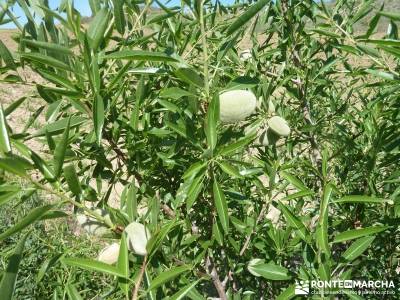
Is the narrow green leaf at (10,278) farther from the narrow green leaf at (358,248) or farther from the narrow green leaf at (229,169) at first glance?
the narrow green leaf at (358,248)

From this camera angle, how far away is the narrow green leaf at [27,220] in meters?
0.53

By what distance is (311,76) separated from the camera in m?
1.19

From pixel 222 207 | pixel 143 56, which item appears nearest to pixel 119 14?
pixel 143 56

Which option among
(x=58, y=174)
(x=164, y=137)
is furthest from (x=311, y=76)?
(x=58, y=174)

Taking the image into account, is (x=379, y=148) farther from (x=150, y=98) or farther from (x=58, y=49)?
(x=58, y=49)

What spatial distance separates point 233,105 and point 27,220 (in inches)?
16.5

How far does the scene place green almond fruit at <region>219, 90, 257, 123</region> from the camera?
80 cm

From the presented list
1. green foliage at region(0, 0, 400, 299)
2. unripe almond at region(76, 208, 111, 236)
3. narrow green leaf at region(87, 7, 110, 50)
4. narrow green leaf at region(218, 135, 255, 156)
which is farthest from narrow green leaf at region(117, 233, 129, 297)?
narrow green leaf at region(87, 7, 110, 50)

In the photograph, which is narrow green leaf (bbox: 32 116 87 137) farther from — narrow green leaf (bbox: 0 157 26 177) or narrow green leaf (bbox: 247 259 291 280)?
narrow green leaf (bbox: 247 259 291 280)

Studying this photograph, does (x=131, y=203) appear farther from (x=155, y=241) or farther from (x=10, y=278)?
(x=10, y=278)

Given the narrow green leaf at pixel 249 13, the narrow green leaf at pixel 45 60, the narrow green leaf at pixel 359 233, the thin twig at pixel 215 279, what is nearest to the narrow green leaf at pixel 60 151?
the narrow green leaf at pixel 45 60

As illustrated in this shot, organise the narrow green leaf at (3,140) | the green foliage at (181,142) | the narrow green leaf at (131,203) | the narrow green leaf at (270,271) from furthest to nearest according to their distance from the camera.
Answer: the narrow green leaf at (270,271)
the narrow green leaf at (131,203)
the green foliage at (181,142)
the narrow green leaf at (3,140)

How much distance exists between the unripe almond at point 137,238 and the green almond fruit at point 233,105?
26cm

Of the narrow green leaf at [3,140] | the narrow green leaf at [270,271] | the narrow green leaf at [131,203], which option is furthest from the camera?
the narrow green leaf at [270,271]
